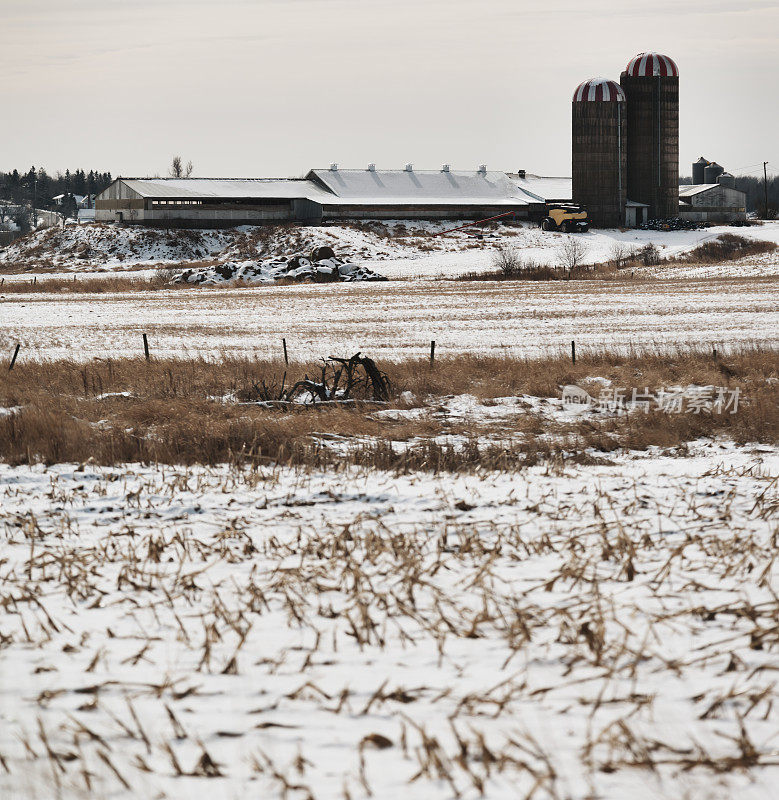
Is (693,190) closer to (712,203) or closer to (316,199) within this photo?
(712,203)

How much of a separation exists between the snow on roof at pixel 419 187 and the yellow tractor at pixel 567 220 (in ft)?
25.1

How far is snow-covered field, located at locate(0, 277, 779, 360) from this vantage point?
26.5 metres

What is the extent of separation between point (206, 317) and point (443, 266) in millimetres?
29456

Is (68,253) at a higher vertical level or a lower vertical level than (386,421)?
higher

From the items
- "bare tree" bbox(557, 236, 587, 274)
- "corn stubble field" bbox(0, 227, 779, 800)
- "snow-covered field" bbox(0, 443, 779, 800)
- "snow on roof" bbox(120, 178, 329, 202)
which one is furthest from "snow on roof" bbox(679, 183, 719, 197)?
"snow-covered field" bbox(0, 443, 779, 800)

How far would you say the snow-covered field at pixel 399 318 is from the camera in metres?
26.5

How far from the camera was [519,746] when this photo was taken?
14.8 feet

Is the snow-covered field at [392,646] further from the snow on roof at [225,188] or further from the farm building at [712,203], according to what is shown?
the farm building at [712,203]

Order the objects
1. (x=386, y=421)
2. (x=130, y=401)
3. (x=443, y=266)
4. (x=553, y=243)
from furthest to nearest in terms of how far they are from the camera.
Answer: (x=553, y=243), (x=443, y=266), (x=130, y=401), (x=386, y=421)

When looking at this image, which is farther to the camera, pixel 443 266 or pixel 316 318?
pixel 443 266

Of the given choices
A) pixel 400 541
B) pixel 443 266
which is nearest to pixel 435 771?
pixel 400 541

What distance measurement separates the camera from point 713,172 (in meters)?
120

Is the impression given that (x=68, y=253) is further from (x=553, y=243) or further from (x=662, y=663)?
(x=662, y=663)

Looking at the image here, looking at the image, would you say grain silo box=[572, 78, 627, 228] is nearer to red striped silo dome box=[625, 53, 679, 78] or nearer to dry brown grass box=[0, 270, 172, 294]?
red striped silo dome box=[625, 53, 679, 78]
